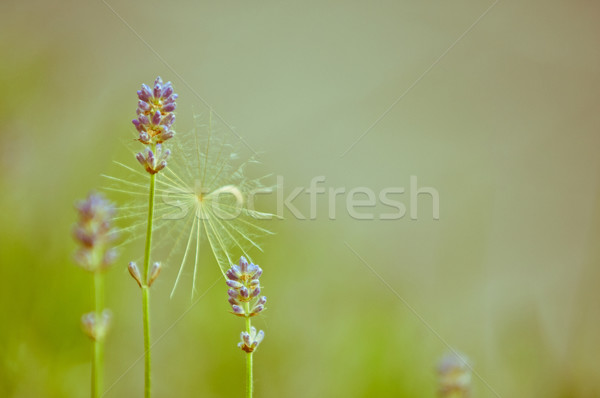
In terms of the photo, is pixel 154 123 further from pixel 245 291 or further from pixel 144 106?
pixel 245 291

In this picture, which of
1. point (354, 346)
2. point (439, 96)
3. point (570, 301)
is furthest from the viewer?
point (439, 96)

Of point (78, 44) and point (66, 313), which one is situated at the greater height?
point (78, 44)

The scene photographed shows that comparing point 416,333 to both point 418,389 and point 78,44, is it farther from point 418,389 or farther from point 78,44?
point 78,44

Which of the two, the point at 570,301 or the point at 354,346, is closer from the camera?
the point at 354,346

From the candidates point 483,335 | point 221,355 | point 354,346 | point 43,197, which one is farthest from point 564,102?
point 43,197

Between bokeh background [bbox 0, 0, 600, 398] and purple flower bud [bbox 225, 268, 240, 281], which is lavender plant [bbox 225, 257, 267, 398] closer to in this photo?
purple flower bud [bbox 225, 268, 240, 281]

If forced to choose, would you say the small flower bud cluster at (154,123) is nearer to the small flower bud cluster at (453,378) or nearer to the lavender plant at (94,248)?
the lavender plant at (94,248)

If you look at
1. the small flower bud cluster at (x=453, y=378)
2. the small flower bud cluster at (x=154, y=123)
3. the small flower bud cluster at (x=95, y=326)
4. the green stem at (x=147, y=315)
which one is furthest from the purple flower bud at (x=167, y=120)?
the small flower bud cluster at (x=453, y=378)
